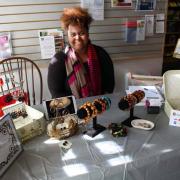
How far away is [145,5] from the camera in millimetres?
2535

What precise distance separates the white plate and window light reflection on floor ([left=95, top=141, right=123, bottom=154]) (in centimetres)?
21

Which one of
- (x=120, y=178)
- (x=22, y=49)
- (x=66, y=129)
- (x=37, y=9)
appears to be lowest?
(x=120, y=178)

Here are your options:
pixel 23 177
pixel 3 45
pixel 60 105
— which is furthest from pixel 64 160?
pixel 3 45

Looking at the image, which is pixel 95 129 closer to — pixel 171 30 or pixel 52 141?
pixel 52 141

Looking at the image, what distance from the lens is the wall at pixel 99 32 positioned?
2.20m

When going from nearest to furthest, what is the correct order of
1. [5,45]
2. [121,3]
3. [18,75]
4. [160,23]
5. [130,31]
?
[5,45] → [18,75] → [121,3] → [130,31] → [160,23]

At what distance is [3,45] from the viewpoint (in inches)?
86.7

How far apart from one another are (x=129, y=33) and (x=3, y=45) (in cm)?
130

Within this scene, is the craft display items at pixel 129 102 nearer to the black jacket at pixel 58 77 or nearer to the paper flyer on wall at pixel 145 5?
the black jacket at pixel 58 77

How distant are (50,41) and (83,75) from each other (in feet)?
1.89

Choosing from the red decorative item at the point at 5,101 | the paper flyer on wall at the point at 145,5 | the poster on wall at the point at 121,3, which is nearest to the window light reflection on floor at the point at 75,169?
the red decorative item at the point at 5,101

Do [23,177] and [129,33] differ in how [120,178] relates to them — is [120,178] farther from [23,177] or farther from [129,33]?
[129,33]

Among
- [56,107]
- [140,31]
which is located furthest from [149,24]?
[56,107]

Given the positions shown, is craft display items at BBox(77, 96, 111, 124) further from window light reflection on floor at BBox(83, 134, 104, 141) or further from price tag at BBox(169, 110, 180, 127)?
price tag at BBox(169, 110, 180, 127)
